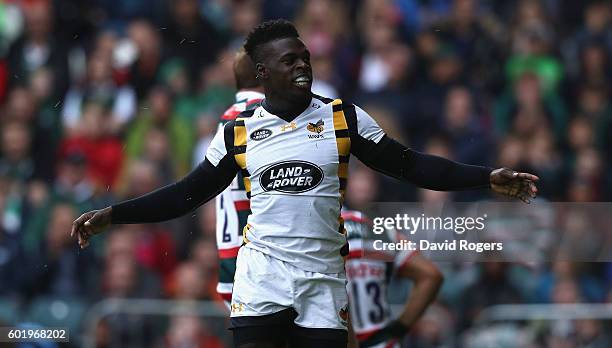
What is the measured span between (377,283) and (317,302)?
2.14 m

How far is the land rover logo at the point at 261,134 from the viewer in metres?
6.93

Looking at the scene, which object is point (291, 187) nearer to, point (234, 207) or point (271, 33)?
point (271, 33)

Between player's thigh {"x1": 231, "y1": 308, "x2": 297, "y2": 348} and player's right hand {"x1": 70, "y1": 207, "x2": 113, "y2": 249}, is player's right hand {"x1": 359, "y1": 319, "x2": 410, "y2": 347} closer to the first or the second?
player's thigh {"x1": 231, "y1": 308, "x2": 297, "y2": 348}

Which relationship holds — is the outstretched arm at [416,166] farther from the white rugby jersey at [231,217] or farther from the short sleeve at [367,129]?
the white rugby jersey at [231,217]

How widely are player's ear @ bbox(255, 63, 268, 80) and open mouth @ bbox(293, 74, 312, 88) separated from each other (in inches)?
7.9

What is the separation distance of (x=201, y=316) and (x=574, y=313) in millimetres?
3302

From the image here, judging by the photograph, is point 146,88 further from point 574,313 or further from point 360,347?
point 360,347

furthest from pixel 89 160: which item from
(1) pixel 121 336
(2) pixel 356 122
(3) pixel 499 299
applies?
(2) pixel 356 122

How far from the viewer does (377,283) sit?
351 inches

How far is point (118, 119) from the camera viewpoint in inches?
557

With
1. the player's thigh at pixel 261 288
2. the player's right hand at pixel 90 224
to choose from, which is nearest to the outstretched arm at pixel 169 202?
the player's right hand at pixel 90 224
